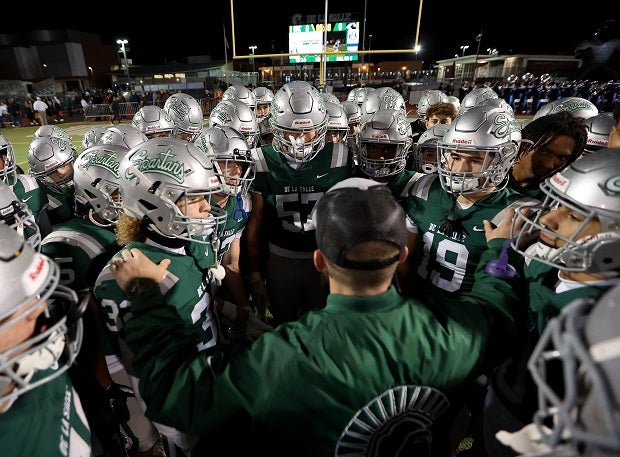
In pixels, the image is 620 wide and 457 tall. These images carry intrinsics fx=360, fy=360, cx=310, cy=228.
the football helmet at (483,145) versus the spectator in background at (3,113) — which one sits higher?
the football helmet at (483,145)

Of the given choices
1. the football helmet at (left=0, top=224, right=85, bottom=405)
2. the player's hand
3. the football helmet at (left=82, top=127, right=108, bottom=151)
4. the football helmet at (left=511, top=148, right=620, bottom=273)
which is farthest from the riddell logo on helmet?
the football helmet at (left=82, top=127, right=108, bottom=151)

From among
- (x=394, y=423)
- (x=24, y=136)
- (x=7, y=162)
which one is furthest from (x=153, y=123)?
(x=24, y=136)

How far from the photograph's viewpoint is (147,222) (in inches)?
80.4

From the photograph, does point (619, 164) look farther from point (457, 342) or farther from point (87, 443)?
point (87, 443)

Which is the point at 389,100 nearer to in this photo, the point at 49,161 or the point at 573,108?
the point at 573,108

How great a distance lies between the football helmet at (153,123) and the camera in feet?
19.3

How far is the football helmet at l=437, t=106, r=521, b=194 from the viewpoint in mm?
2586

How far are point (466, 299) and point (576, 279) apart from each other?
53 centimetres

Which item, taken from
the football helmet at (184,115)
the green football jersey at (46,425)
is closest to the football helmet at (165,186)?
the green football jersey at (46,425)

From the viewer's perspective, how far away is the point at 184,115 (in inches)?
261

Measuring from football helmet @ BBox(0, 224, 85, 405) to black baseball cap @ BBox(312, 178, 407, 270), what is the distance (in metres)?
0.93

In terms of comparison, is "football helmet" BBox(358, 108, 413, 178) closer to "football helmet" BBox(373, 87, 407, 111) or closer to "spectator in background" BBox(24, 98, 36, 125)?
"football helmet" BBox(373, 87, 407, 111)

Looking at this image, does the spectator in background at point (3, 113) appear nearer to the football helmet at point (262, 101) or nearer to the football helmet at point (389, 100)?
the football helmet at point (262, 101)

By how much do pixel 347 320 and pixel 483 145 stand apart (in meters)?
2.05
